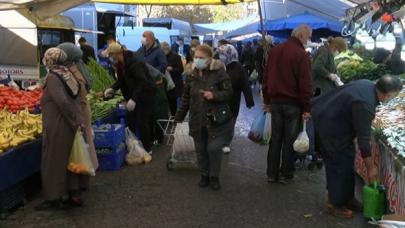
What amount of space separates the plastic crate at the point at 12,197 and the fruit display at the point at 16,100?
172cm

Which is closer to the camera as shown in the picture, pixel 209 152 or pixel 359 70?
pixel 209 152

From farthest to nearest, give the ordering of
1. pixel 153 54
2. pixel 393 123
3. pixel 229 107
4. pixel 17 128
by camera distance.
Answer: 1. pixel 153 54
2. pixel 229 107
3. pixel 17 128
4. pixel 393 123

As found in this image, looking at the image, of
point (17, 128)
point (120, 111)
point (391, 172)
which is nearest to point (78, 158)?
point (17, 128)

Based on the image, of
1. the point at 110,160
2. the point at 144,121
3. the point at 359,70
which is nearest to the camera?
the point at 110,160

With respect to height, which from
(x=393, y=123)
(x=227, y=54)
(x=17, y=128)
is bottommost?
(x=17, y=128)

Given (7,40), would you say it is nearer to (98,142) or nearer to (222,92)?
(98,142)

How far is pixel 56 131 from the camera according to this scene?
5.56m

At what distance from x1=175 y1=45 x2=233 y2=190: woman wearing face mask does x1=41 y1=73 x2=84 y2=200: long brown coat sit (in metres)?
1.44

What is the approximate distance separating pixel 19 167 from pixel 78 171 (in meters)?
0.66

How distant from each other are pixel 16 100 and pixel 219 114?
3.02 m

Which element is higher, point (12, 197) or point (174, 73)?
point (174, 73)

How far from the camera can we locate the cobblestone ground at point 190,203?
5492 millimetres

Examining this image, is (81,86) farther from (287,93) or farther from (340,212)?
(340,212)

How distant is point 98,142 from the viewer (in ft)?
24.6
